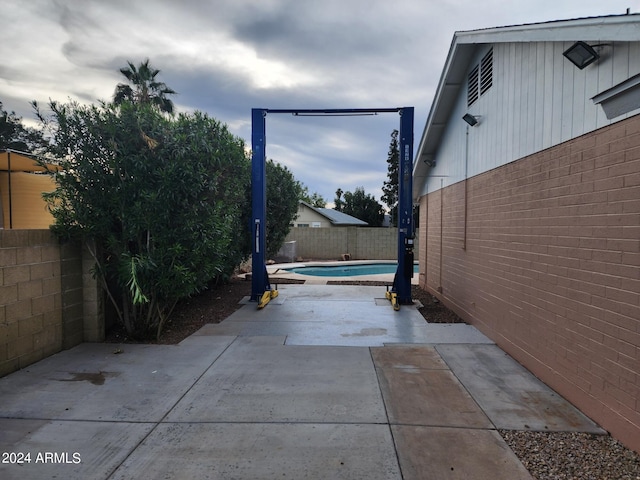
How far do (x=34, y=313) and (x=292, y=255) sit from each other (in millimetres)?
16979

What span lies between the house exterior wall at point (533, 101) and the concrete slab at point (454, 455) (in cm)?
279

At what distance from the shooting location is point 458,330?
21.0ft

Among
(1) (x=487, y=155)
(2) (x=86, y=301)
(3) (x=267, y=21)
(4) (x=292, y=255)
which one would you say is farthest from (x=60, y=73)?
(4) (x=292, y=255)

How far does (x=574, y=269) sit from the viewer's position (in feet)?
12.1

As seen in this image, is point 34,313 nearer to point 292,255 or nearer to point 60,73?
point 60,73

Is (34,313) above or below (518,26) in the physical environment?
below

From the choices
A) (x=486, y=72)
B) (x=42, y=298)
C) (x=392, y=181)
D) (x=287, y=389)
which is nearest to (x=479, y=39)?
(x=486, y=72)

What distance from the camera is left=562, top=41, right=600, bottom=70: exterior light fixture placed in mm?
3293

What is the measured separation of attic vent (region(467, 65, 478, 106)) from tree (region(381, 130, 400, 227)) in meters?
33.8

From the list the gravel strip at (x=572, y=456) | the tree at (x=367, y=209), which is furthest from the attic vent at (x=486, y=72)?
the tree at (x=367, y=209)

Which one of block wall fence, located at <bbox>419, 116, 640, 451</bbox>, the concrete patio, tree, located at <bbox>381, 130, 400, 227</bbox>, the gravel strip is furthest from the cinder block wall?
A: the gravel strip

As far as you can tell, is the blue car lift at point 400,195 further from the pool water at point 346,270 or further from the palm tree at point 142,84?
the palm tree at point 142,84

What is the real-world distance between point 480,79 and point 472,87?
436mm

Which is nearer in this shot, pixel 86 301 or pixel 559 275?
pixel 559 275
